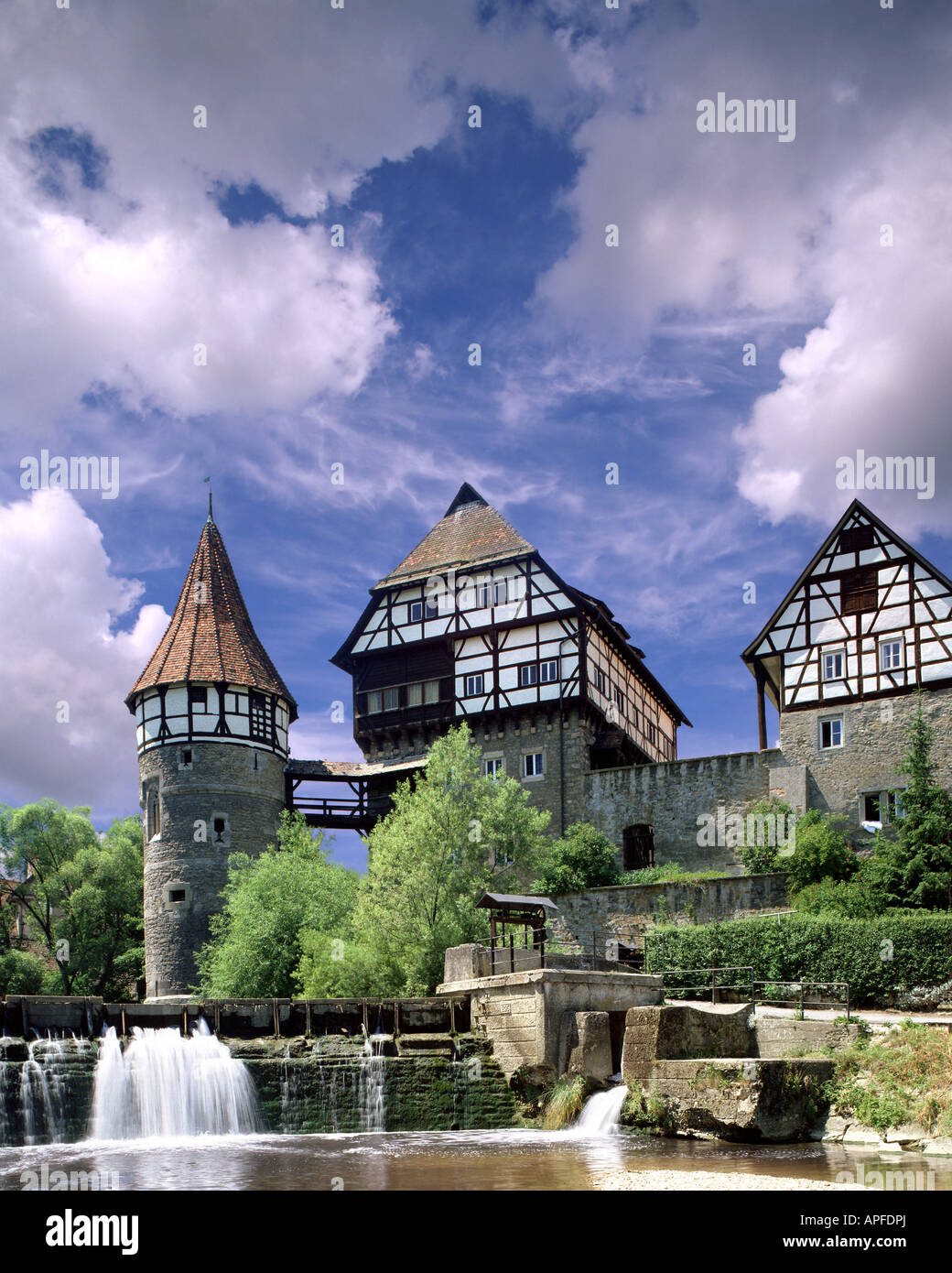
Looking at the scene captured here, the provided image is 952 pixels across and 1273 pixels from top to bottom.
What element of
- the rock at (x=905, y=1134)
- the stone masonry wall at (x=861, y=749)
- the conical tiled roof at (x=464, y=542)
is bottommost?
the rock at (x=905, y=1134)

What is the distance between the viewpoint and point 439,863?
3438 centimetres

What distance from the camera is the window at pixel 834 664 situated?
40000 millimetres

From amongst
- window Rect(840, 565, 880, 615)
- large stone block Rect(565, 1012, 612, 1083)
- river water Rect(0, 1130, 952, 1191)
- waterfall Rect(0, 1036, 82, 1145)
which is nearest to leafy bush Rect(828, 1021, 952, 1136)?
river water Rect(0, 1130, 952, 1191)

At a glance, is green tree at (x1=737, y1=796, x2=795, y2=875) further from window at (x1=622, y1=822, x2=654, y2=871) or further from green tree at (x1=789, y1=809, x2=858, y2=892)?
window at (x1=622, y1=822, x2=654, y2=871)

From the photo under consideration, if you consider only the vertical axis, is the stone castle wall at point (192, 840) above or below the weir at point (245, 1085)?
above

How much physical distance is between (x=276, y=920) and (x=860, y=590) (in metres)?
20.0

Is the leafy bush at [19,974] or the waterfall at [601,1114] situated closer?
the waterfall at [601,1114]

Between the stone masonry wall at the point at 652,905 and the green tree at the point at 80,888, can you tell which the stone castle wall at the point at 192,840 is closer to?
the green tree at the point at 80,888

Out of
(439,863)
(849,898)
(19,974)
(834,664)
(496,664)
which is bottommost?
(19,974)

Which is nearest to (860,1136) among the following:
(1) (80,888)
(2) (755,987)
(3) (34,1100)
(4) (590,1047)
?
(4) (590,1047)

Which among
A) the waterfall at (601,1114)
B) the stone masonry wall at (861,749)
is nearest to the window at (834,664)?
the stone masonry wall at (861,749)

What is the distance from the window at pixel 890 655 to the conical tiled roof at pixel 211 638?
21.5 metres

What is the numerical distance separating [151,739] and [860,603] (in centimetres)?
2477

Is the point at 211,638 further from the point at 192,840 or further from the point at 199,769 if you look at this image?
the point at 192,840
